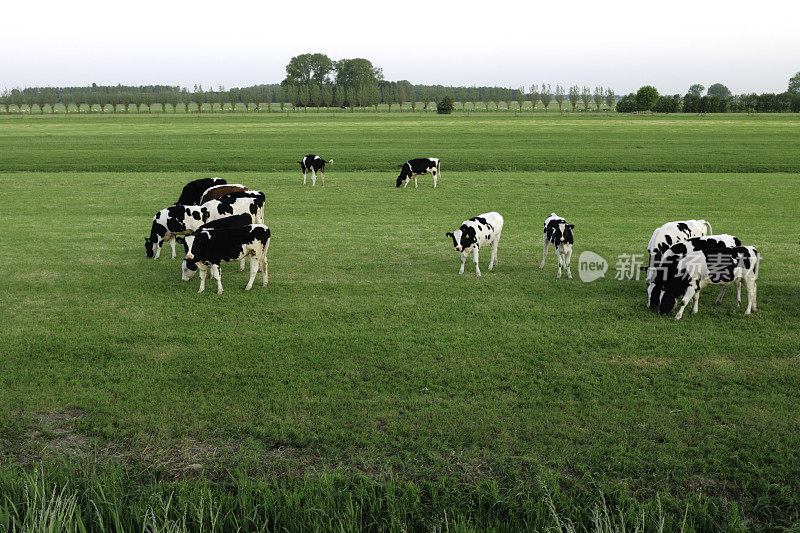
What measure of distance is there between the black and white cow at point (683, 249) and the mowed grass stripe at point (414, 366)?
77 cm

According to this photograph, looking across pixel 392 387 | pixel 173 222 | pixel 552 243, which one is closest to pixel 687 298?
pixel 552 243

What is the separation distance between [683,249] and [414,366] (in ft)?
21.6

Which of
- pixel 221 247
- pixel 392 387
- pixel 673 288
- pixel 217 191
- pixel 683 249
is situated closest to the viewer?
pixel 392 387

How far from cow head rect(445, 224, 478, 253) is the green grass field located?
852 mm

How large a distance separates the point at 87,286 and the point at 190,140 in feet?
159

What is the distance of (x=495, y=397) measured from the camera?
8039 mm

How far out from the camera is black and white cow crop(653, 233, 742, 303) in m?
11.6

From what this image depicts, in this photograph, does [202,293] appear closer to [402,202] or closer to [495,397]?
[495,397]

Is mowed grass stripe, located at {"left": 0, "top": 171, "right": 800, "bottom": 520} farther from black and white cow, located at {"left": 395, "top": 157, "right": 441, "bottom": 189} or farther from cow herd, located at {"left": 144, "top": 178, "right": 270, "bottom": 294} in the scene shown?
black and white cow, located at {"left": 395, "top": 157, "right": 441, "bottom": 189}

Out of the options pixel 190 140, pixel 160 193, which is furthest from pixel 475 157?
pixel 190 140

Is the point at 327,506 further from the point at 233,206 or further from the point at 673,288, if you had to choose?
the point at 233,206

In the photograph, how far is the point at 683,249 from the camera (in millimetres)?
11930

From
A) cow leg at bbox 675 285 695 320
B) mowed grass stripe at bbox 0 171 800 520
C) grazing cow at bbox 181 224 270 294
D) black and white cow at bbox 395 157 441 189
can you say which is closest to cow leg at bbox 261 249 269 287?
grazing cow at bbox 181 224 270 294

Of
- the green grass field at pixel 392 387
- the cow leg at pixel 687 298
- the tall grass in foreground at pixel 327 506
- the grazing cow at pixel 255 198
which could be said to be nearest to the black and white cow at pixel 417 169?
the green grass field at pixel 392 387
